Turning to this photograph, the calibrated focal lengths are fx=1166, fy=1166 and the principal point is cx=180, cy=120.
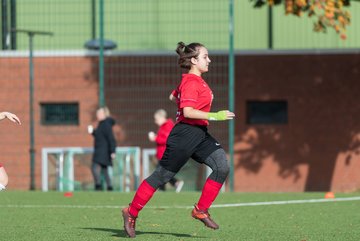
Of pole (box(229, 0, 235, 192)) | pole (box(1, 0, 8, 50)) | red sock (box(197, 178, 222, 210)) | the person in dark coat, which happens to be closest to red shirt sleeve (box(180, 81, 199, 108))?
red sock (box(197, 178, 222, 210))

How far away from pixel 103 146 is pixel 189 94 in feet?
42.1

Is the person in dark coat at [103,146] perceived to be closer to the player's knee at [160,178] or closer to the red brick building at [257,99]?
the red brick building at [257,99]

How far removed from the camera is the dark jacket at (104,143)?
2306cm

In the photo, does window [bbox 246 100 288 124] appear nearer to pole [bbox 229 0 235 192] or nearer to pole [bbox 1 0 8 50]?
pole [bbox 229 0 235 192]

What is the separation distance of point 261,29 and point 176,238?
1724 cm

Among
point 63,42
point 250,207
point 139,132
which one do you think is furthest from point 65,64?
point 250,207

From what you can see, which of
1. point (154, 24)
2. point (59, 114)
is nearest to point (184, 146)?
point (154, 24)

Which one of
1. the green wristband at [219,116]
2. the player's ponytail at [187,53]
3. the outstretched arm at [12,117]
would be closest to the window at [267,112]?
the player's ponytail at [187,53]

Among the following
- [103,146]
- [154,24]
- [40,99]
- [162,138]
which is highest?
[154,24]

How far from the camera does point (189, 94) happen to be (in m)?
10.4

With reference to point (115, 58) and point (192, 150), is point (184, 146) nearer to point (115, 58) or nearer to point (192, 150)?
point (192, 150)

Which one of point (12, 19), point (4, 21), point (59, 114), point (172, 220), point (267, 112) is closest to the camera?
point (172, 220)

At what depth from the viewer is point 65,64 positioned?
26.6 m

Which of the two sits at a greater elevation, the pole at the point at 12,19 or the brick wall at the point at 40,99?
the pole at the point at 12,19
